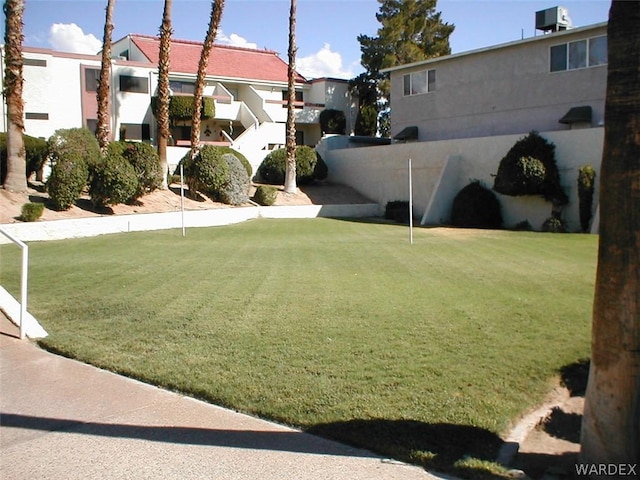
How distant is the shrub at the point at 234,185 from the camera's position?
29438 millimetres

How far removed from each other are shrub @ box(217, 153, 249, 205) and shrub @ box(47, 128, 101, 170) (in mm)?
6867

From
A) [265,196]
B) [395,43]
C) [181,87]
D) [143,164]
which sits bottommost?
[265,196]

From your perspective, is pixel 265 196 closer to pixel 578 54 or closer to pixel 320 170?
pixel 320 170

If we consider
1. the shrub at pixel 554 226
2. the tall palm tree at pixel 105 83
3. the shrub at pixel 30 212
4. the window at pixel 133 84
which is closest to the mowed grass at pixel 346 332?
the shrub at pixel 30 212

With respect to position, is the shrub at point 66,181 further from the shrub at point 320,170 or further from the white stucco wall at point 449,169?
the shrub at point 320,170

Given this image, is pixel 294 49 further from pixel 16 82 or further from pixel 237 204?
pixel 16 82

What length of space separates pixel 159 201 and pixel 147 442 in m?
23.2

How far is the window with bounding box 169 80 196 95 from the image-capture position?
137ft

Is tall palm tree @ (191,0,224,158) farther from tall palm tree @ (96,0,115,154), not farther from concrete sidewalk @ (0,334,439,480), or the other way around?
concrete sidewalk @ (0,334,439,480)

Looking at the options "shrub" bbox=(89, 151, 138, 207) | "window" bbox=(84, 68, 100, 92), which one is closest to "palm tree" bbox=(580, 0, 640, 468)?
"shrub" bbox=(89, 151, 138, 207)

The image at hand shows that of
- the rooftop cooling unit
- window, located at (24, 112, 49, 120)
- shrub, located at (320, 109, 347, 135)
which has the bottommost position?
window, located at (24, 112, 49, 120)

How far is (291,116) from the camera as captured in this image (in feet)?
108

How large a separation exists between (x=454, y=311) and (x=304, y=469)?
5037mm

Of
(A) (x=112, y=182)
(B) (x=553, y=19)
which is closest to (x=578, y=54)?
(B) (x=553, y=19)
